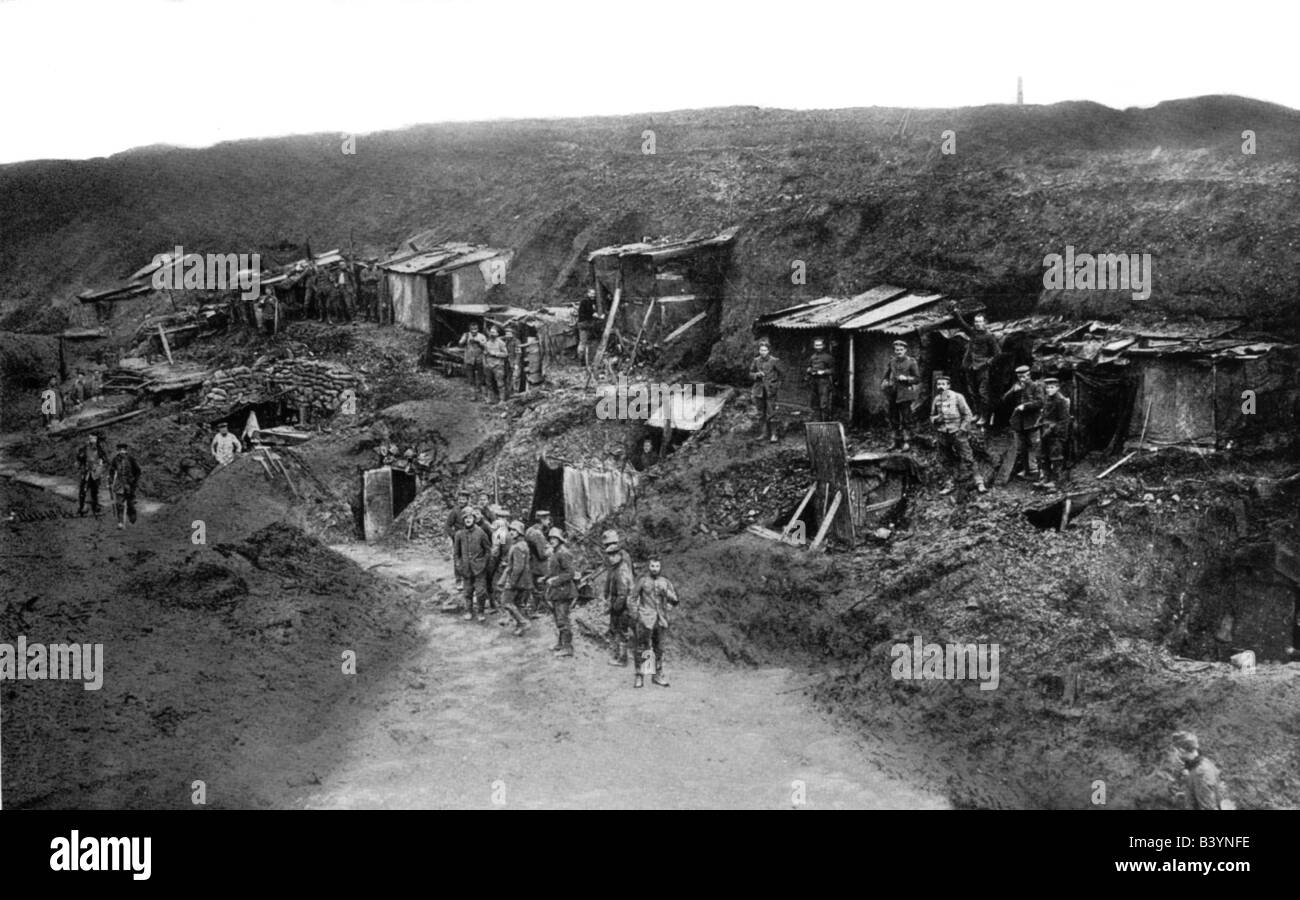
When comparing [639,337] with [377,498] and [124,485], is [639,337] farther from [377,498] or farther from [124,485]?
[124,485]

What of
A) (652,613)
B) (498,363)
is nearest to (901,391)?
(652,613)

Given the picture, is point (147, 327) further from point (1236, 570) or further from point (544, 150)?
point (1236, 570)

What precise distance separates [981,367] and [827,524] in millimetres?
2308

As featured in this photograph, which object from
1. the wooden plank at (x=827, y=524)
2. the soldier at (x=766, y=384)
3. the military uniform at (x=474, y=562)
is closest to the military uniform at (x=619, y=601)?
the military uniform at (x=474, y=562)

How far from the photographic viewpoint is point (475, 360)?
13.8 meters

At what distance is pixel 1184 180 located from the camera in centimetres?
1165

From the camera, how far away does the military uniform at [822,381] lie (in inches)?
463

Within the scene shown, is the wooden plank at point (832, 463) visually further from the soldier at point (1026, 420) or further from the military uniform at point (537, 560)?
the military uniform at point (537, 560)

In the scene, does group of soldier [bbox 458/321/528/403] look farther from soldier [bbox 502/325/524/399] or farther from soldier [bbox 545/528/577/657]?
soldier [bbox 545/528/577/657]

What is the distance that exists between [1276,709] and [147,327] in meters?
13.9

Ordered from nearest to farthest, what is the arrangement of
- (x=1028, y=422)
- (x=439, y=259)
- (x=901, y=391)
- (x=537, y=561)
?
1. (x=1028, y=422)
2. (x=901, y=391)
3. (x=537, y=561)
4. (x=439, y=259)

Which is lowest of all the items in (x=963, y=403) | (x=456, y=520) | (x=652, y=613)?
(x=652, y=613)

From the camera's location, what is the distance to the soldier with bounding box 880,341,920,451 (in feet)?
37.2
